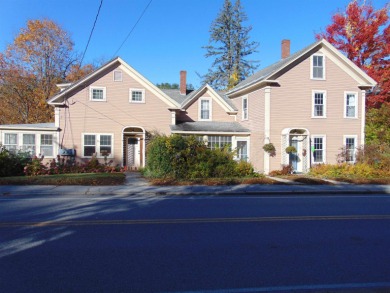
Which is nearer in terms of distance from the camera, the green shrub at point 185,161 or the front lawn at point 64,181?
the front lawn at point 64,181

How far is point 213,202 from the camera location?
11.5m

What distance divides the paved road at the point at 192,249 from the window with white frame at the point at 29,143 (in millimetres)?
13338

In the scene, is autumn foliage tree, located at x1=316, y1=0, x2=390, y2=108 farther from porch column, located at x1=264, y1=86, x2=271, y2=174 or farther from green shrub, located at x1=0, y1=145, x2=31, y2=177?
green shrub, located at x1=0, y1=145, x2=31, y2=177

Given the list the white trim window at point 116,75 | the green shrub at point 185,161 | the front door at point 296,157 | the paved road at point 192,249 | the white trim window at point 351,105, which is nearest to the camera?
the paved road at point 192,249

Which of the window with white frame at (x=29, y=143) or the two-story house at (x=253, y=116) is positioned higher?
the two-story house at (x=253, y=116)

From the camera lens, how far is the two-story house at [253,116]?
2270cm

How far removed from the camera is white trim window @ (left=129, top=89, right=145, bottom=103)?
77.4 ft

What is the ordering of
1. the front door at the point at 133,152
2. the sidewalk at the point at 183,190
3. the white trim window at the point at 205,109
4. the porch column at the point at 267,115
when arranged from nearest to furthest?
1. the sidewalk at the point at 183,190
2. the porch column at the point at 267,115
3. the front door at the point at 133,152
4. the white trim window at the point at 205,109

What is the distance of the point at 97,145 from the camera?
75.9 ft

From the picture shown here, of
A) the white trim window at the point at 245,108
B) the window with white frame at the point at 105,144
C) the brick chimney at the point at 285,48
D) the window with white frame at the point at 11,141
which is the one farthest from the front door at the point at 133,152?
the brick chimney at the point at 285,48

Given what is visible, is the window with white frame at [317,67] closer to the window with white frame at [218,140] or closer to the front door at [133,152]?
the window with white frame at [218,140]

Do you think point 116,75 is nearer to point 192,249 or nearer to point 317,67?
point 317,67

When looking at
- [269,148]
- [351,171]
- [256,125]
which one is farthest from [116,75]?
[351,171]

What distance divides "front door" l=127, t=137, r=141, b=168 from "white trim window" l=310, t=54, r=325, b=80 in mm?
12443
